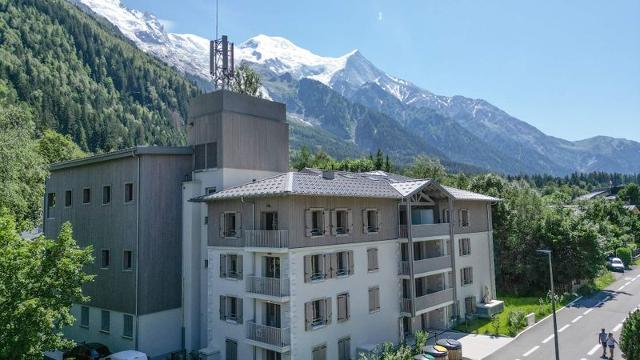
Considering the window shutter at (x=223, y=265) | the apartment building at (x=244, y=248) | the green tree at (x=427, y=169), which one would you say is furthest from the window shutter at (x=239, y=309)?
the green tree at (x=427, y=169)

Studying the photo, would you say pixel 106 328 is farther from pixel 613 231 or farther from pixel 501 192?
pixel 613 231

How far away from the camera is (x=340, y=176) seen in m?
35.4

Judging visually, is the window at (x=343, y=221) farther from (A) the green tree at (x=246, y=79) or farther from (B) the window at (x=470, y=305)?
(A) the green tree at (x=246, y=79)

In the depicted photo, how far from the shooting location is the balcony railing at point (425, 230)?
35688 mm

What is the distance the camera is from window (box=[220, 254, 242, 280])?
1211 inches

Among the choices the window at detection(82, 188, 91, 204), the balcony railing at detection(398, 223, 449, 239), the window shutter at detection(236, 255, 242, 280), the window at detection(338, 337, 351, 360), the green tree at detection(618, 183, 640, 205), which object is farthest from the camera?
the green tree at detection(618, 183, 640, 205)

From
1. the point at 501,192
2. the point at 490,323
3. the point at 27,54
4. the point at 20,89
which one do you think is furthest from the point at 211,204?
the point at 27,54

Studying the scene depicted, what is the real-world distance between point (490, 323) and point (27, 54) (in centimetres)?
17632

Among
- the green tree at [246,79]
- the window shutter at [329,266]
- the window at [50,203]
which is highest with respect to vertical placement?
the green tree at [246,79]

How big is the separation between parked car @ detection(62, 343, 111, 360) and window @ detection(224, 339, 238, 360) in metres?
8.90

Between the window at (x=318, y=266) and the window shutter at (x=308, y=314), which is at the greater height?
the window at (x=318, y=266)

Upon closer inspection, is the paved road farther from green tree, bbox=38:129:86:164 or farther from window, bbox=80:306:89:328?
green tree, bbox=38:129:86:164

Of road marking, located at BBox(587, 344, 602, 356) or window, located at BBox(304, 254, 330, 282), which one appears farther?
road marking, located at BBox(587, 344, 602, 356)

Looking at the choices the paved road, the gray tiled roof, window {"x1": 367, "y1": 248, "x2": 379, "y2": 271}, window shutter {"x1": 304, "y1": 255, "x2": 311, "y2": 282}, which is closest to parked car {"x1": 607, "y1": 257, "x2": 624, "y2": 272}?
the paved road
